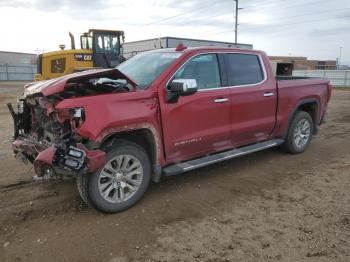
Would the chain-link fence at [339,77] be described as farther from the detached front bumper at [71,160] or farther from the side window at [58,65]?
the detached front bumper at [71,160]

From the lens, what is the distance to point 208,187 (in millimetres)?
5242

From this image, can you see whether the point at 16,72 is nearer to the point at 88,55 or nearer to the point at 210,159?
the point at 88,55

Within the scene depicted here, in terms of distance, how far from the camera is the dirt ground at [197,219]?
3.56 metres

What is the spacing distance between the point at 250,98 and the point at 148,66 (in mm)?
1692

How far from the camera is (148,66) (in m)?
5.25

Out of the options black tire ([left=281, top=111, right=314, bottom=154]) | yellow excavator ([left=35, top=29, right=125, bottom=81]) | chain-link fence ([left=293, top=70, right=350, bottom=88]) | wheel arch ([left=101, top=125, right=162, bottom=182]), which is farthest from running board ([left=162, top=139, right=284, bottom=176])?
chain-link fence ([left=293, top=70, right=350, bottom=88])

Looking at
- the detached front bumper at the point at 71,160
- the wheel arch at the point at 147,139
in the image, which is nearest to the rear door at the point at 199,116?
the wheel arch at the point at 147,139

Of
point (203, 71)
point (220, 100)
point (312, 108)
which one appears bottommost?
point (312, 108)

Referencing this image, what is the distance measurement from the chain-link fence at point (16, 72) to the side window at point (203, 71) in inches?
1790

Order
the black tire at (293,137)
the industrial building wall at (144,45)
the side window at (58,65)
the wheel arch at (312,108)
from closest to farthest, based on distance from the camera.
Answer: the black tire at (293,137) < the wheel arch at (312,108) < the side window at (58,65) < the industrial building wall at (144,45)

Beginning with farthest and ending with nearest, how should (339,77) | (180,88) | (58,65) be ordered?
(339,77) < (58,65) < (180,88)

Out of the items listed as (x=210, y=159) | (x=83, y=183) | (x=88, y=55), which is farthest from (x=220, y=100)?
(x=88, y=55)

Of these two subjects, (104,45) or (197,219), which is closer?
(197,219)

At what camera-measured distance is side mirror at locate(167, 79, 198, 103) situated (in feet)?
14.8
